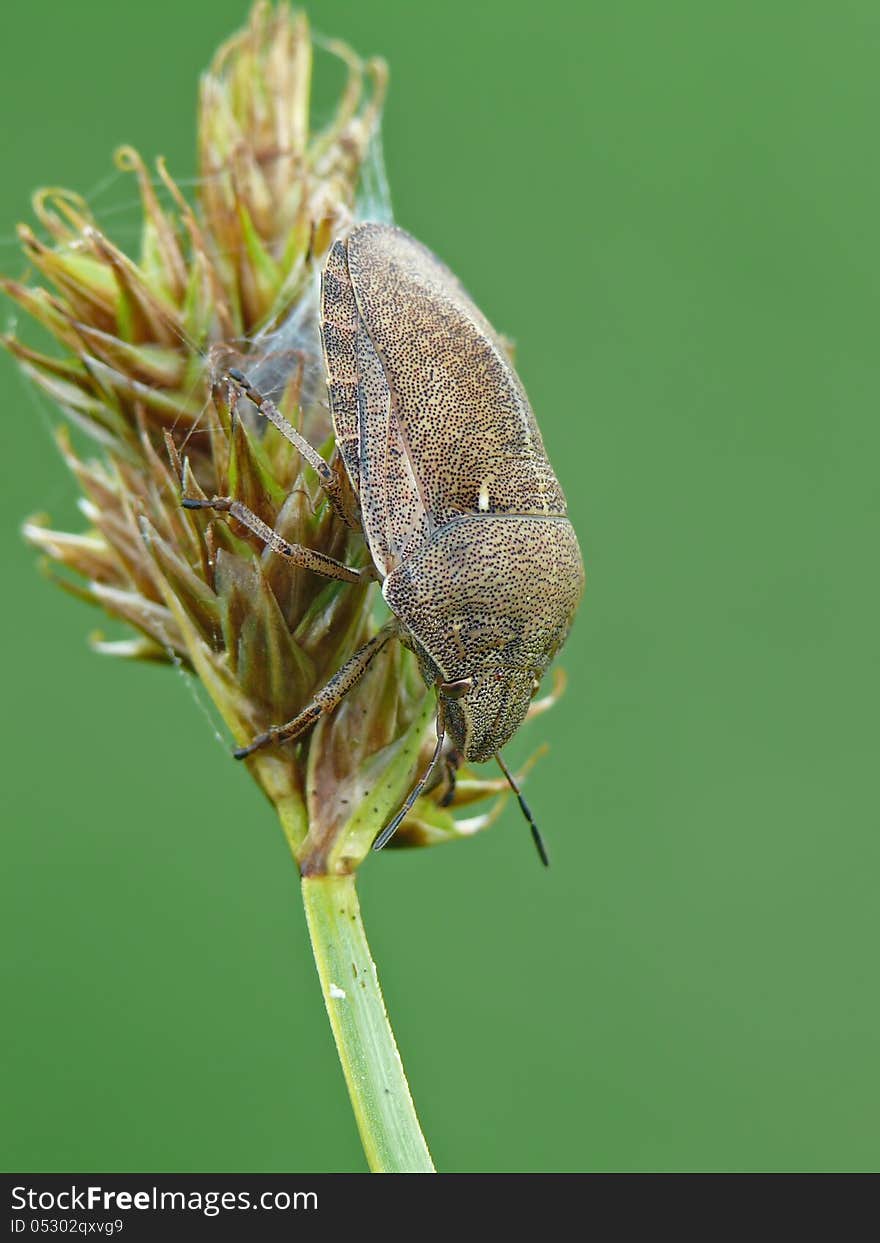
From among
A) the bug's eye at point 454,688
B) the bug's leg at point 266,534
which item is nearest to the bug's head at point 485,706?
the bug's eye at point 454,688

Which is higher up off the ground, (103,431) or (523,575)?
(103,431)

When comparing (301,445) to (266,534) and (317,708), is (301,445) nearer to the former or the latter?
(266,534)

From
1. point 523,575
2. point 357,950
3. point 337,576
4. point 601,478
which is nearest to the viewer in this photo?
point 357,950

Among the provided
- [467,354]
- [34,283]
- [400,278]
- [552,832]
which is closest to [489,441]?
Result: [467,354]

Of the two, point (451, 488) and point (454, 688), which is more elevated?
point (451, 488)

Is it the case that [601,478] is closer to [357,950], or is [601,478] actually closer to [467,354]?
[467,354]

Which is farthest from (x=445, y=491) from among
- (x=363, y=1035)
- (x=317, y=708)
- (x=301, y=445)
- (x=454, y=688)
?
Answer: (x=363, y=1035)

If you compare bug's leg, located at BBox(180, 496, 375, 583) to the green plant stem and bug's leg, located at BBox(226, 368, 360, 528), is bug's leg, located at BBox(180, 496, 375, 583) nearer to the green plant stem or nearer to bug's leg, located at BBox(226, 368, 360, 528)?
bug's leg, located at BBox(226, 368, 360, 528)

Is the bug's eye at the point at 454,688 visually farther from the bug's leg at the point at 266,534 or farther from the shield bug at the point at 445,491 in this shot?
the bug's leg at the point at 266,534
